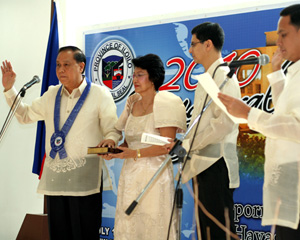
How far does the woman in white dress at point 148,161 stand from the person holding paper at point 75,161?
29 cm

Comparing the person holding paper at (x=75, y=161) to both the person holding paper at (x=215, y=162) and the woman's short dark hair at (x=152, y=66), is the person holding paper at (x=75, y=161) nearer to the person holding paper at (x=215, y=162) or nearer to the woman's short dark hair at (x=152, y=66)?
the woman's short dark hair at (x=152, y=66)

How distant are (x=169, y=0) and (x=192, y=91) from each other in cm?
116

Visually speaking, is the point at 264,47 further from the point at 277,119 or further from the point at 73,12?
the point at 73,12

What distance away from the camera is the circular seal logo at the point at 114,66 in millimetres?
4617

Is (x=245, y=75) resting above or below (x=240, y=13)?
below

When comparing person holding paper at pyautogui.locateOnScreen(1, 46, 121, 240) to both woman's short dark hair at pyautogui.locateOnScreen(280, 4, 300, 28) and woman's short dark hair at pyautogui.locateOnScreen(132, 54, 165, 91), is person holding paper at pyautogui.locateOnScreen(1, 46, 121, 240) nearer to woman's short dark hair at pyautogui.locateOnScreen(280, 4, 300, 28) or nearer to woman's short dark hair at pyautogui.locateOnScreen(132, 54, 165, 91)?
woman's short dark hair at pyautogui.locateOnScreen(132, 54, 165, 91)

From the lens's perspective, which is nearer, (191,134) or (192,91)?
(191,134)

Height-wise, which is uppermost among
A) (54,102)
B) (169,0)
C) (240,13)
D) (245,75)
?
(169,0)

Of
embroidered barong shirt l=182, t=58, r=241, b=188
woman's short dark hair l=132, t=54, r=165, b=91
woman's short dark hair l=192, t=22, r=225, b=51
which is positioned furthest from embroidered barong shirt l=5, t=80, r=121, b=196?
woman's short dark hair l=192, t=22, r=225, b=51

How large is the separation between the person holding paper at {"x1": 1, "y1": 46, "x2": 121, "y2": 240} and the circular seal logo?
99cm

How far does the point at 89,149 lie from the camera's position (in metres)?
3.18

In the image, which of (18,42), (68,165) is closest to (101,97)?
(68,165)

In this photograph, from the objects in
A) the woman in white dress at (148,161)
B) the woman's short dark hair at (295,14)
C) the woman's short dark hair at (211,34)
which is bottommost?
the woman in white dress at (148,161)

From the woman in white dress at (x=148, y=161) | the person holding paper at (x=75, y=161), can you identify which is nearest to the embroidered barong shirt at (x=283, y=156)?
the woman in white dress at (x=148, y=161)
